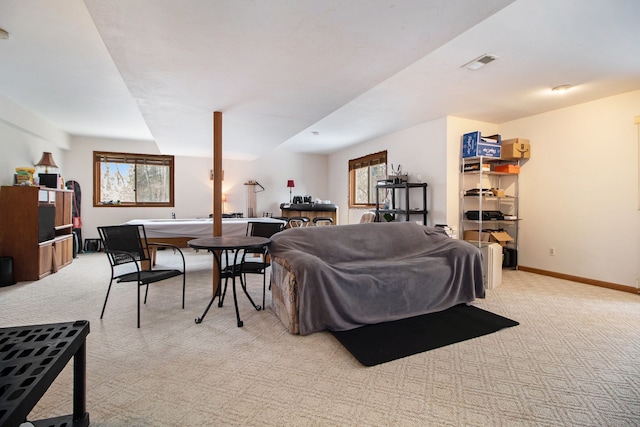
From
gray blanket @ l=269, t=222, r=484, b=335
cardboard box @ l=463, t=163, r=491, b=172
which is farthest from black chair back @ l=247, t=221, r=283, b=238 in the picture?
cardboard box @ l=463, t=163, r=491, b=172

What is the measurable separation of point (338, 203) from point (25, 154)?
6.44 m

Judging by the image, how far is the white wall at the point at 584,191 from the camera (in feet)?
12.1

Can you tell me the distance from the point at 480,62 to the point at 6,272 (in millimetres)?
6227

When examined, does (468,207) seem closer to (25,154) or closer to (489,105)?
(489,105)

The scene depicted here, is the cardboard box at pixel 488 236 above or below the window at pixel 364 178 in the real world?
below

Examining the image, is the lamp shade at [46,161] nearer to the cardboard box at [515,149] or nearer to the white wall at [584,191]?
the cardboard box at [515,149]

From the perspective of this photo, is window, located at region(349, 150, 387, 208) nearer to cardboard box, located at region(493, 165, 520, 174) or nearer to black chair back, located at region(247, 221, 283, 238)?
cardboard box, located at region(493, 165, 520, 174)

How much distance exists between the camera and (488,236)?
4.66 meters

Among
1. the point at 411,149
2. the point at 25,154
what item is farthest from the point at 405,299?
the point at 25,154

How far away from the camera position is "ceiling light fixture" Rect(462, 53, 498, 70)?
111 inches

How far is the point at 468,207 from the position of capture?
16.5 ft

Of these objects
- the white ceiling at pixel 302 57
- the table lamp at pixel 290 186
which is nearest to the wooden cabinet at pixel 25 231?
the white ceiling at pixel 302 57

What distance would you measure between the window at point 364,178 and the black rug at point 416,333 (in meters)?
4.14

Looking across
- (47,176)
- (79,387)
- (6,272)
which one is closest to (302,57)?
(79,387)
